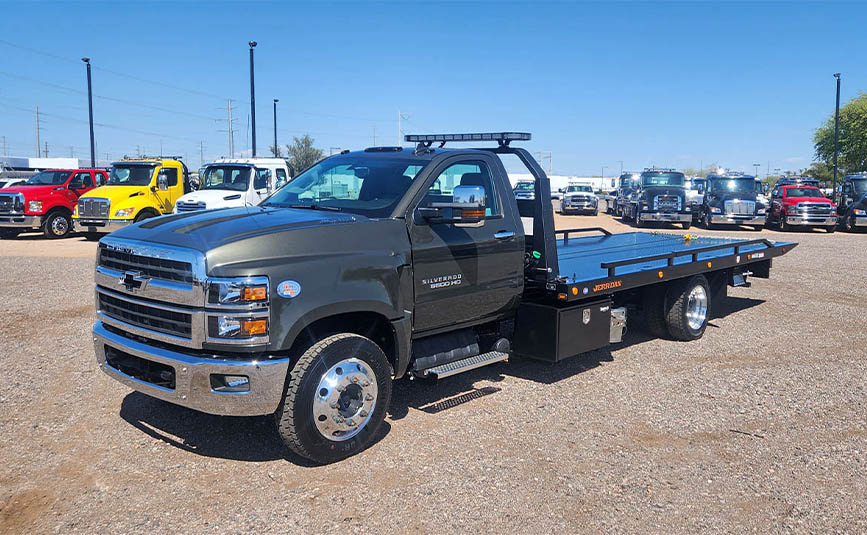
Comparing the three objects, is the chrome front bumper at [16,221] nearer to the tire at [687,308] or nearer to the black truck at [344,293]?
the black truck at [344,293]

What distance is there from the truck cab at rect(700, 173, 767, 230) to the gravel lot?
20.4 metres

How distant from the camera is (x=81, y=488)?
4254mm

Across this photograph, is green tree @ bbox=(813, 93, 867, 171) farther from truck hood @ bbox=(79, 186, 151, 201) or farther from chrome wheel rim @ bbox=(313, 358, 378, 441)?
chrome wheel rim @ bbox=(313, 358, 378, 441)

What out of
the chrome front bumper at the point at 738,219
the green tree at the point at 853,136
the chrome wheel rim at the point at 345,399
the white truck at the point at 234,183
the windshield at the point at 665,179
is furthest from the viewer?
the green tree at the point at 853,136

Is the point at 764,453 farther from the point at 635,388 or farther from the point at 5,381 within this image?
the point at 5,381

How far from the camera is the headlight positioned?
410 centimetres

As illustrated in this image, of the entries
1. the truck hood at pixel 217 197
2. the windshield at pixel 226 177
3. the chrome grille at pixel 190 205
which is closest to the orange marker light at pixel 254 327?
the truck hood at pixel 217 197

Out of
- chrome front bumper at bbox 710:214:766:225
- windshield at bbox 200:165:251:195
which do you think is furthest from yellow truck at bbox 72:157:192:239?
chrome front bumper at bbox 710:214:766:225

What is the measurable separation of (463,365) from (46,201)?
1845cm

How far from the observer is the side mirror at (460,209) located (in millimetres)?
4910

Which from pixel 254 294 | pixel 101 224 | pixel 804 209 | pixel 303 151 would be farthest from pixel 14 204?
pixel 303 151

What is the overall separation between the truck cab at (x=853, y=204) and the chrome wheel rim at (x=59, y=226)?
26744 millimetres

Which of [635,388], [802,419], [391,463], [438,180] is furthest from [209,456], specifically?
[802,419]

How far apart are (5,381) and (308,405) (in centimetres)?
356
